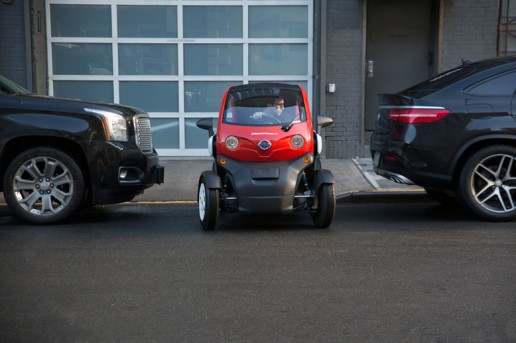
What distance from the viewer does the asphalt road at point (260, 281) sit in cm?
460

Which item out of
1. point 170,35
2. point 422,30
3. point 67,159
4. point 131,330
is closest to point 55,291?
point 131,330

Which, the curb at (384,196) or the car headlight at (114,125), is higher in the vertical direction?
the car headlight at (114,125)

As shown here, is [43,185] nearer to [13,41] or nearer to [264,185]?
[264,185]

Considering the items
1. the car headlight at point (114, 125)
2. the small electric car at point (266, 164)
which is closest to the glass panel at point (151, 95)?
the car headlight at point (114, 125)

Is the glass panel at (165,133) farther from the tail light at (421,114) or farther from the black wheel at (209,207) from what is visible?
the tail light at (421,114)

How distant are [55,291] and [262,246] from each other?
2.14 metres

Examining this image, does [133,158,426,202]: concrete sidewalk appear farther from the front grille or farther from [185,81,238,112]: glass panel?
the front grille

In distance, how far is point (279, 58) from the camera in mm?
13070

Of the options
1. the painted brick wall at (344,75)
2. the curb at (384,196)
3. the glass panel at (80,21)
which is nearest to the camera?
the curb at (384,196)

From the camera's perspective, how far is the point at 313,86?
42.7 feet

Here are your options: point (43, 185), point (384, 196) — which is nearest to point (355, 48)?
point (384, 196)

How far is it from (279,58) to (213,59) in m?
1.13

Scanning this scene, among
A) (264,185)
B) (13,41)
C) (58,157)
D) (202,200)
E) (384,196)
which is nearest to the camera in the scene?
(264,185)

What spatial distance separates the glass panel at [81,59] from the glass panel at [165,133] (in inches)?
46.5
